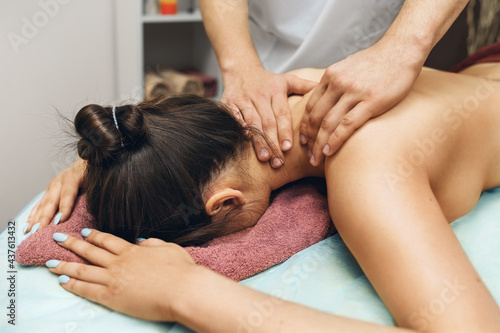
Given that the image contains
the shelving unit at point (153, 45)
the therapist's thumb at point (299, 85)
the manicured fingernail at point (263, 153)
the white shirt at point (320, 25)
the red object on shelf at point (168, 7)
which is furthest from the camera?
the red object on shelf at point (168, 7)

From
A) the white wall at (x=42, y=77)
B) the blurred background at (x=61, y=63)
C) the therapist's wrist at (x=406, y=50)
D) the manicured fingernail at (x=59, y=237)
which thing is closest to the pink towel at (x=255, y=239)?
the manicured fingernail at (x=59, y=237)

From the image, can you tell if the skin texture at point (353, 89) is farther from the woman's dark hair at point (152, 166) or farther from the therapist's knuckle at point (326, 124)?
the woman's dark hair at point (152, 166)

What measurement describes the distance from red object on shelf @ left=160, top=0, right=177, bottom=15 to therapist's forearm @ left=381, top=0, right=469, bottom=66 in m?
1.46

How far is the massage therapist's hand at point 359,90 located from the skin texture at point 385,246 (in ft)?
0.09

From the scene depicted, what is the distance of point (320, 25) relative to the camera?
146 cm

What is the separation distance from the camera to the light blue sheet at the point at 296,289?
853mm

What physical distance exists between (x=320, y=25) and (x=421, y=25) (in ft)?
1.57

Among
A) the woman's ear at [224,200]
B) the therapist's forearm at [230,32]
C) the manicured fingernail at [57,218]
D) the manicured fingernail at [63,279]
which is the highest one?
the therapist's forearm at [230,32]

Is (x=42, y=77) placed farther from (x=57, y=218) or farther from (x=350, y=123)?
(x=350, y=123)

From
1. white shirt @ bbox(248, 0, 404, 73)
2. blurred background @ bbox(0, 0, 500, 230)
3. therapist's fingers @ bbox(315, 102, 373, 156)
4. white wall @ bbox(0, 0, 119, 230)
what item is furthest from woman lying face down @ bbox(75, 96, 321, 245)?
white wall @ bbox(0, 0, 119, 230)

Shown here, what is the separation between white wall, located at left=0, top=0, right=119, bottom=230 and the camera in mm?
1918

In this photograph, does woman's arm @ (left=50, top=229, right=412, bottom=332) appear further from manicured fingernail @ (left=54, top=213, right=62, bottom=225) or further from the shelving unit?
the shelving unit

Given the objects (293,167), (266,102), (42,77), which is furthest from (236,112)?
(42,77)

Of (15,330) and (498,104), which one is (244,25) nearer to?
(498,104)
